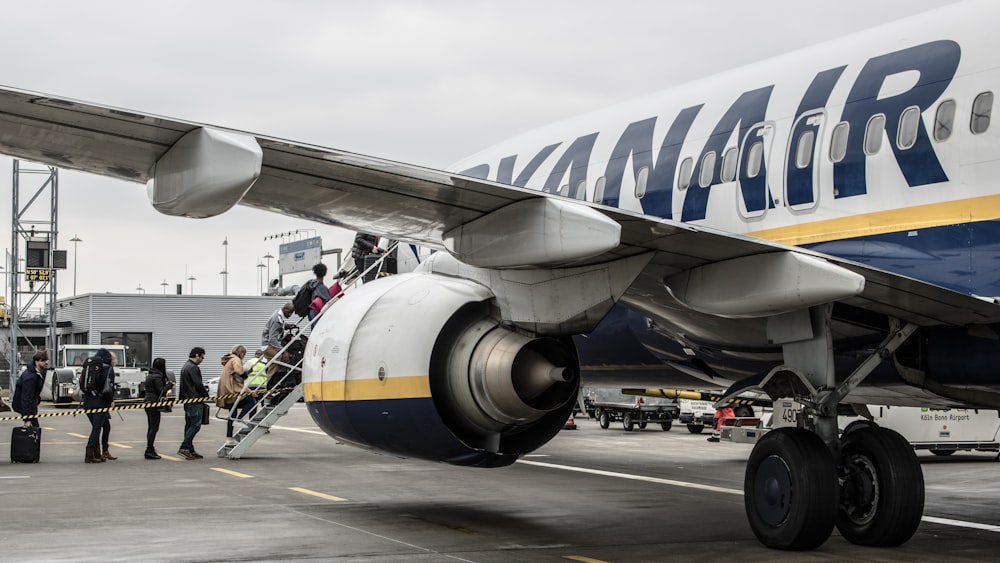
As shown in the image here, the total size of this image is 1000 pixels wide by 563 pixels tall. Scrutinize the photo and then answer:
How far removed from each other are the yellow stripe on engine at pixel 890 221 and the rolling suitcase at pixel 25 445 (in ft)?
42.2

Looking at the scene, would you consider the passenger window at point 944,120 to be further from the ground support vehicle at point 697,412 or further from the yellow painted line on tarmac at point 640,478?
the ground support vehicle at point 697,412

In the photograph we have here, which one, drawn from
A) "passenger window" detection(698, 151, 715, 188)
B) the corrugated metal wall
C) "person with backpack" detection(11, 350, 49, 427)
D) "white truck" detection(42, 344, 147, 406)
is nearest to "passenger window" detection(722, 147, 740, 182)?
"passenger window" detection(698, 151, 715, 188)

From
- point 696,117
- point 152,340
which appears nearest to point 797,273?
point 696,117

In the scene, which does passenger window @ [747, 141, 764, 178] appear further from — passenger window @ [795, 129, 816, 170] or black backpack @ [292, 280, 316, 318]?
black backpack @ [292, 280, 316, 318]

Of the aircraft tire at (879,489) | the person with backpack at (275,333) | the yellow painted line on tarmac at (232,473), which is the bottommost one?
the yellow painted line on tarmac at (232,473)

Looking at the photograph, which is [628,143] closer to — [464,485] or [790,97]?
[790,97]

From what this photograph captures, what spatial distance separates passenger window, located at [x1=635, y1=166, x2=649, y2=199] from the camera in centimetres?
1070

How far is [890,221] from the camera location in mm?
8211

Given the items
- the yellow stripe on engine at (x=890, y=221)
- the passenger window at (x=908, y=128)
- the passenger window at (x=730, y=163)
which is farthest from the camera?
the passenger window at (x=730, y=163)

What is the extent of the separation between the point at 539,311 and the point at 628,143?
3.07 metres

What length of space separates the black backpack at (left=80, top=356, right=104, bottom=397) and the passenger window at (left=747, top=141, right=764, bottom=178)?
12114mm

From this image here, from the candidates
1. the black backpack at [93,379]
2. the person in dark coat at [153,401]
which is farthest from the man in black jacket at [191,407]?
the black backpack at [93,379]

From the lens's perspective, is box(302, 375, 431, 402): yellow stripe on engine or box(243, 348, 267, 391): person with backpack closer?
box(302, 375, 431, 402): yellow stripe on engine

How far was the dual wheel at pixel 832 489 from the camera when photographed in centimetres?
803
